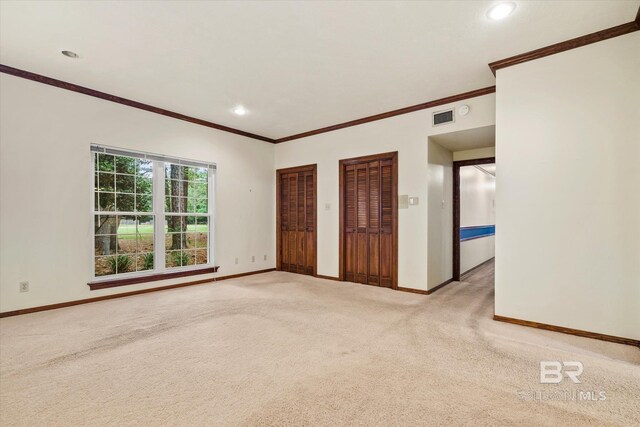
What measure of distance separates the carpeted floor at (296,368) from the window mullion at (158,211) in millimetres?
1111

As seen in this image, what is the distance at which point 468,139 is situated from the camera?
177 inches

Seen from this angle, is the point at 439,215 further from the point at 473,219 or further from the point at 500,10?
the point at 500,10

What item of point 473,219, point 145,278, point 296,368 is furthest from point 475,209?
point 145,278

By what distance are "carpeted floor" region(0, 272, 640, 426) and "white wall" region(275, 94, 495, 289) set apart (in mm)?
1043

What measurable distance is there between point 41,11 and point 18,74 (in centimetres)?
155

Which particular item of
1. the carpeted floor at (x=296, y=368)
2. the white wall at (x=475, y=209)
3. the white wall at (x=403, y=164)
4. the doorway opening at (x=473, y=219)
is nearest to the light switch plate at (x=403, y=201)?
the white wall at (x=403, y=164)

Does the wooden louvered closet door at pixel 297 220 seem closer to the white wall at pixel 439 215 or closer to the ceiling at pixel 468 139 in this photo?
the white wall at pixel 439 215

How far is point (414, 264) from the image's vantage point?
454 centimetres

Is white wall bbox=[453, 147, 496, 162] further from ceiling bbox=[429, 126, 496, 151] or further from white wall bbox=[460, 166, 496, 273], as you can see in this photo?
white wall bbox=[460, 166, 496, 273]

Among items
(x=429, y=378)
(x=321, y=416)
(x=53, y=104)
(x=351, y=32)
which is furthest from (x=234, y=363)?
(x=53, y=104)

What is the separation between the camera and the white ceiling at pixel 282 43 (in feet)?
7.98

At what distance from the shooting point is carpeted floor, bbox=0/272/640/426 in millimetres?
1731

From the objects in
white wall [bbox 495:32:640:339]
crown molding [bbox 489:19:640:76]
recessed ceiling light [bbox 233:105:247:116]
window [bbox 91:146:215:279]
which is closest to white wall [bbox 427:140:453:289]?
white wall [bbox 495:32:640:339]

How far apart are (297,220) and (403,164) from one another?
2486 mm
